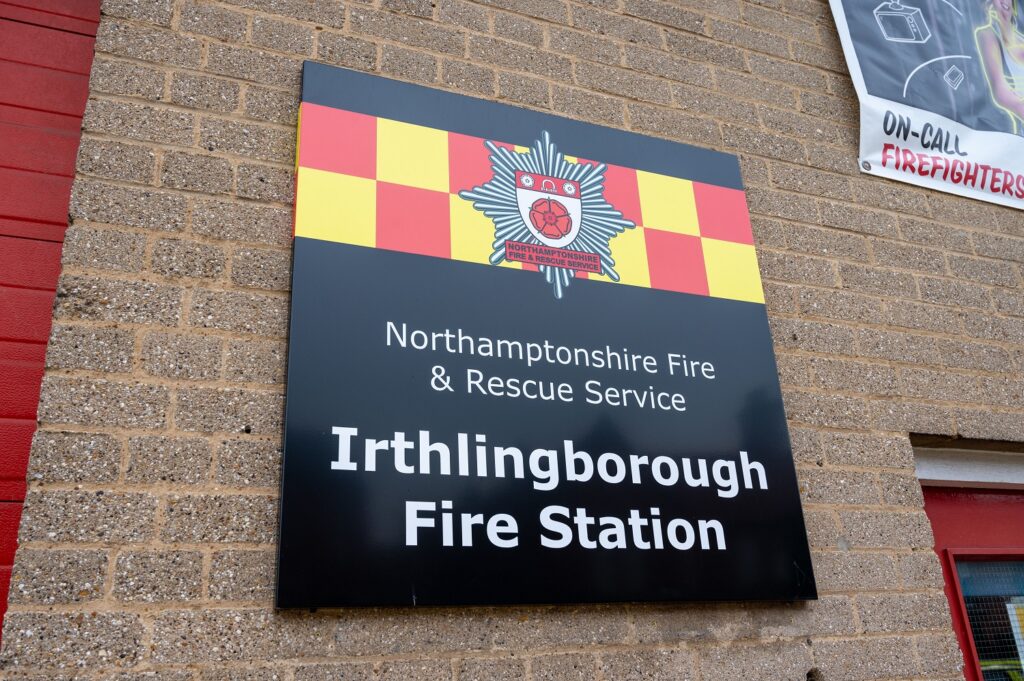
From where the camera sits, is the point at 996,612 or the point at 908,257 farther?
the point at 908,257

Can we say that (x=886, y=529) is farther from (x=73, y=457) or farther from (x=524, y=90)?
(x=73, y=457)

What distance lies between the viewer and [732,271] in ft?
8.34

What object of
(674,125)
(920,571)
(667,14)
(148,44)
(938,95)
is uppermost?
(667,14)

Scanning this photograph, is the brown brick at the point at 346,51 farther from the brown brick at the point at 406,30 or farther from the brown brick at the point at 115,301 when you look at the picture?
the brown brick at the point at 115,301

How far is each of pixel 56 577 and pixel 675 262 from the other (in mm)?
1742

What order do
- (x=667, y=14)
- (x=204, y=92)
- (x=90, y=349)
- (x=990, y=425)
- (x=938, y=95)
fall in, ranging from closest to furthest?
(x=90, y=349)
(x=204, y=92)
(x=990, y=425)
(x=667, y=14)
(x=938, y=95)

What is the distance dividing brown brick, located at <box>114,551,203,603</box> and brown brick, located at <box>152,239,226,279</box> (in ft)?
2.09

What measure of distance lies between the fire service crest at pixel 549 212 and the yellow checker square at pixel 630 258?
2cm

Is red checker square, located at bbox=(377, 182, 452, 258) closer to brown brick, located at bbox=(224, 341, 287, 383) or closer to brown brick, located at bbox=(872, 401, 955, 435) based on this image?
brown brick, located at bbox=(224, 341, 287, 383)

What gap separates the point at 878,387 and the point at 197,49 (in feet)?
7.26

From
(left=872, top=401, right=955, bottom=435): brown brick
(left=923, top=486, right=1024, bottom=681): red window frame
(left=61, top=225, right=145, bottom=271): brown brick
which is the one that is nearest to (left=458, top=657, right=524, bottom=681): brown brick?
(left=61, top=225, right=145, bottom=271): brown brick

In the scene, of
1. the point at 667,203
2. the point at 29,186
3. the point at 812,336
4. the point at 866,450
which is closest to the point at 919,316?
the point at 812,336

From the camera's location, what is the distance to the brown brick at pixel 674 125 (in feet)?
8.93

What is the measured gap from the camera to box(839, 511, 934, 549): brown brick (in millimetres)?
2379
